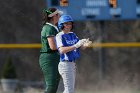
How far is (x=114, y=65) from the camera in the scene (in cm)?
1484

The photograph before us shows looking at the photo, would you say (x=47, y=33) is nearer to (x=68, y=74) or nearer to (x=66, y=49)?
(x=66, y=49)

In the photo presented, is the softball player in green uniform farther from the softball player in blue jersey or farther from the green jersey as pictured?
the softball player in blue jersey

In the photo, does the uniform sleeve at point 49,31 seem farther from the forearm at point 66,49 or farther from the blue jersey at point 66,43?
the forearm at point 66,49

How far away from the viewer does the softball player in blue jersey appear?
7326 mm

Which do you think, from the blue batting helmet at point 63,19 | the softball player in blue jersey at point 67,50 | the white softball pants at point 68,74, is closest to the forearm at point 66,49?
the softball player in blue jersey at point 67,50

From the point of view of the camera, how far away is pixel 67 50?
288 inches

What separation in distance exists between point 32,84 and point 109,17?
86.7 inches

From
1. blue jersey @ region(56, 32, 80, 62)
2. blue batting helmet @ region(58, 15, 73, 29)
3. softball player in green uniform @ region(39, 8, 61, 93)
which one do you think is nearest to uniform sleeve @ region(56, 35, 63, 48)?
blue jersey @ region(56, 32, 80, 62)

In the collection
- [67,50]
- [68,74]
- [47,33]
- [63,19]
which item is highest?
[63,19]

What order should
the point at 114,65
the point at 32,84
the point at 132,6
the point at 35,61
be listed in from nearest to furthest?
the point at 132,6 < the point at 32,84 < the point at 114,65 < the point at 35,61

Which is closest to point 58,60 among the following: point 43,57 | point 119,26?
point 43,57

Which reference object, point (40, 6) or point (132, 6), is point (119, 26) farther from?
point (132, 6)

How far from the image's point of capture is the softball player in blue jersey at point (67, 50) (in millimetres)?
7326

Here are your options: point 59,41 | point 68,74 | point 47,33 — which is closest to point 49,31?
point 47,33
